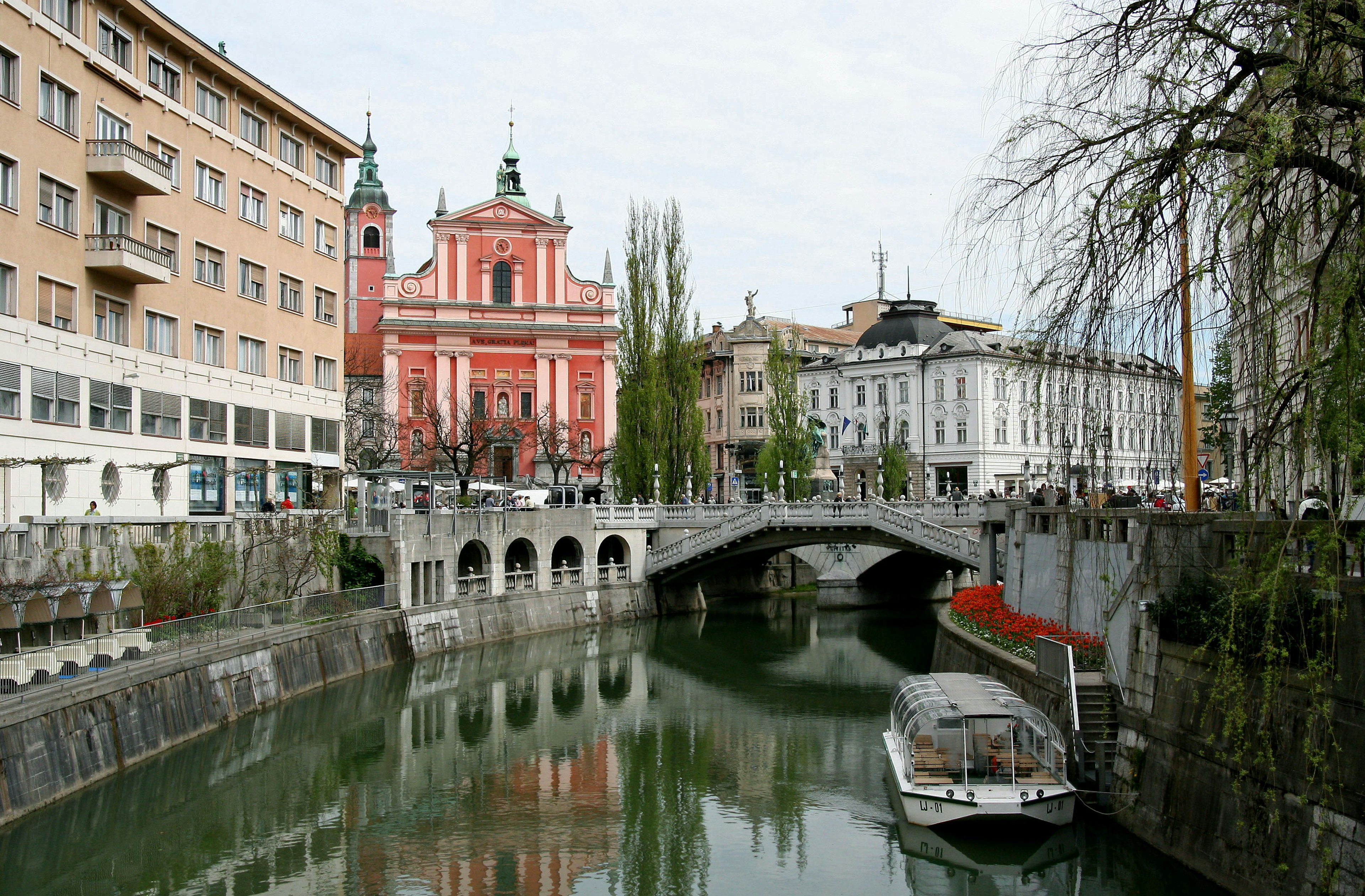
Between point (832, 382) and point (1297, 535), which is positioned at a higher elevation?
point (832, 382)

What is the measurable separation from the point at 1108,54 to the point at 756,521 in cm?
4262

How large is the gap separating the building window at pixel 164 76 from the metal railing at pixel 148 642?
1544 centimetres

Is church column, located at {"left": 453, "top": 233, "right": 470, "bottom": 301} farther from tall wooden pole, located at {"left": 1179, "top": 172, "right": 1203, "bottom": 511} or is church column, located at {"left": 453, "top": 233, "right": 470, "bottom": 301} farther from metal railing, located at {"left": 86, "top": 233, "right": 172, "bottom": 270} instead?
tall wooden pole, located at {"left": 1179, "top": 172, "right": 1203, "bottom": 511}

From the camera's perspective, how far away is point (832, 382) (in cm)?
9700

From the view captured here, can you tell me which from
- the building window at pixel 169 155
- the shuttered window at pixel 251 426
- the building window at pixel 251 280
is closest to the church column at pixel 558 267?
the building window at pixel 251 280

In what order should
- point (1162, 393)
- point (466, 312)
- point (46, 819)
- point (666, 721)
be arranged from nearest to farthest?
point (1162, 393) → point (46, 819) → point (666, 721) → point (466, 312)

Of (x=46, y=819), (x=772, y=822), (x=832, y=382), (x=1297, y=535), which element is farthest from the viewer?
(x=832, y=382)

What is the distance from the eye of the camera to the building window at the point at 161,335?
3716cm

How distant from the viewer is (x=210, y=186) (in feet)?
132

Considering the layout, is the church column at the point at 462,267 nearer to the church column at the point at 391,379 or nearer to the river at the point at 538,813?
the church column at the point at 391,379

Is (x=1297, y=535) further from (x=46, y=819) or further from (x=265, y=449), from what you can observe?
(x=265, y=449)

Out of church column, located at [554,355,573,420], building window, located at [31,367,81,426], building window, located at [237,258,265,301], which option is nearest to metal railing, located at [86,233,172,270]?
building window, located at [31,367,81,426]

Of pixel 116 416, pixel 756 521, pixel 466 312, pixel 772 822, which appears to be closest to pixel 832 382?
pixel 466 312

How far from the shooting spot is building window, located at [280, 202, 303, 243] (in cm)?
4444
